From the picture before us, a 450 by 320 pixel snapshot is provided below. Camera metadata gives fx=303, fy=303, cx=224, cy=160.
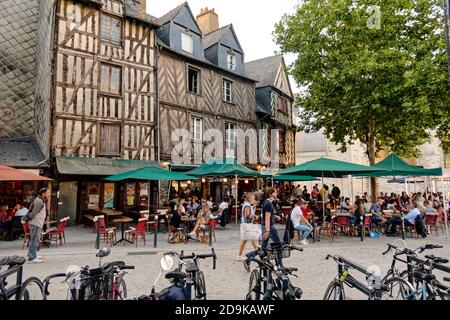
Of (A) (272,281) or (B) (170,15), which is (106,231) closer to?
(A) (272,281)

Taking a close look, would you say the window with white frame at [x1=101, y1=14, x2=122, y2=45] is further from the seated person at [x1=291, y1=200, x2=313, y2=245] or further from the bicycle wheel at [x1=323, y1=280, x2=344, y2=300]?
the bicycle wheel at [x1=323, y1=280, x2=344, y2=300]

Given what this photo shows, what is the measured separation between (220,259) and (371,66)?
31.4 ft

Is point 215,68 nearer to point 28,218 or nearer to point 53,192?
point 53,192

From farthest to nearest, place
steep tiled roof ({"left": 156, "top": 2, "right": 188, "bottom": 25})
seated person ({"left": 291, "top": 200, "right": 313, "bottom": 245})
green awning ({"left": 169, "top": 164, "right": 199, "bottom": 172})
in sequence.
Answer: steep tiled roof ({"left": 156, "top": 2, "right": 188, "bottom": 25}) → green awning ({"left": 169, "top": 164, "right": 199, "bottom": 172}) → seated person ({"left": 291, "top": 200, "right": 313, "bottom": 245})

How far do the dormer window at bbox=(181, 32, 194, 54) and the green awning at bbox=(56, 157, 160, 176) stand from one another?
6.32 meters

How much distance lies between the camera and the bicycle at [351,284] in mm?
2656

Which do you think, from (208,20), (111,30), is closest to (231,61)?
(208,20)

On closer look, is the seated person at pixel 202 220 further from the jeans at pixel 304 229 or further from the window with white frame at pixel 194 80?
the window with white frame at pixel 194 80

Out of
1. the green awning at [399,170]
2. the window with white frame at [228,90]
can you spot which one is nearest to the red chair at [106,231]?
the green awning at [399,170]

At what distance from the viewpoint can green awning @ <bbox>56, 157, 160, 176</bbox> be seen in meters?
10.8

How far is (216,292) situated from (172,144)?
34.1 ft

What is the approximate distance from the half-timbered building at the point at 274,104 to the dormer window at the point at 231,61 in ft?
8.37

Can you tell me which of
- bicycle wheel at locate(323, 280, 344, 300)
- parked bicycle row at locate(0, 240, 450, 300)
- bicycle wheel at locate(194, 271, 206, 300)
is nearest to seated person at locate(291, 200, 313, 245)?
parked bicycle row at locate(0, 240, 450, 300)
